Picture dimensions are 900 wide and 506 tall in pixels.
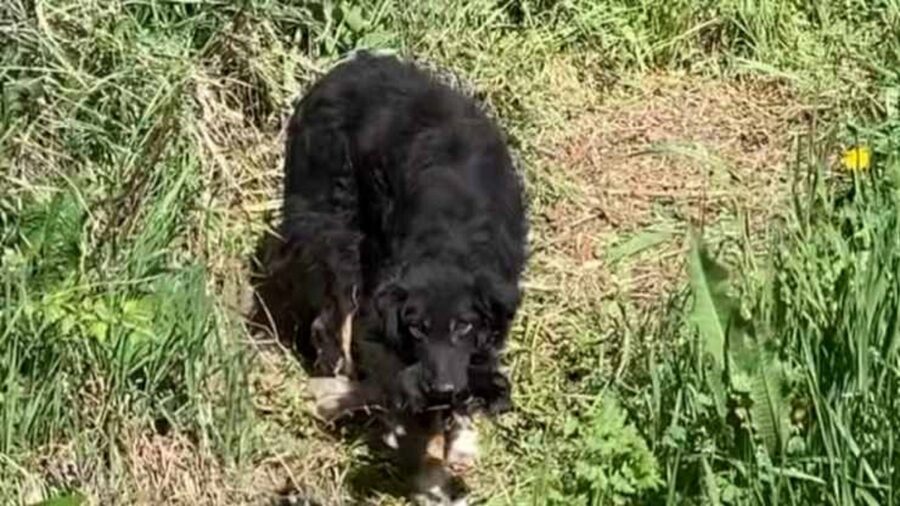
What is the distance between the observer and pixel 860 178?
4977 mm

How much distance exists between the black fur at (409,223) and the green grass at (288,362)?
26 cm

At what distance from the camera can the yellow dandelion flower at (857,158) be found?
5098 mm

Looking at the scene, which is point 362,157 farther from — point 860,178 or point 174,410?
point 860,178

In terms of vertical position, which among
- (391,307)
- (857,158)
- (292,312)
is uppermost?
(857,158)

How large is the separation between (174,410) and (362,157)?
3.03 feet

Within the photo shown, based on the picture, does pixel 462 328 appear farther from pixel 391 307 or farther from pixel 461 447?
pixel 461 447

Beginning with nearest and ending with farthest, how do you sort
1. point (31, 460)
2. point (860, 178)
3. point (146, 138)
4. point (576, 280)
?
point (31, 460) < point (860, 178) < point (146, 138) < point (576, 280)

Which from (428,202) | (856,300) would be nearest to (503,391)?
(428,202)

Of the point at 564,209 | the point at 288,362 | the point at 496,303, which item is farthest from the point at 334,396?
the point at 564,209

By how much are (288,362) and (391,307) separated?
2.39 feet

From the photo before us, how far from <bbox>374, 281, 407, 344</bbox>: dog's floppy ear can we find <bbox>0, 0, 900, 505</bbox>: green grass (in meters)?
0.36

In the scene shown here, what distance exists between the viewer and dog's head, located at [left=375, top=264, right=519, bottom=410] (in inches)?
179

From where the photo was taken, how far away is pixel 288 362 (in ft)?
17.5

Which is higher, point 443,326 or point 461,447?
point 443,326
